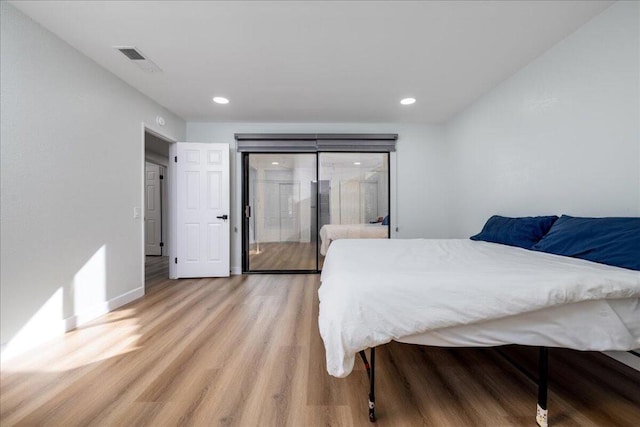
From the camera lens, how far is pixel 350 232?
4.22 m

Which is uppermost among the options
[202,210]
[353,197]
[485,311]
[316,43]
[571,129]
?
[316,43]

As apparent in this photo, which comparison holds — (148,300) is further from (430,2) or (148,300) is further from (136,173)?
(430,2)

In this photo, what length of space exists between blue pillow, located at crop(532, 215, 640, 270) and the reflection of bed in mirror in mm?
2432

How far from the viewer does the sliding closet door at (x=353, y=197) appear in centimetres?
425

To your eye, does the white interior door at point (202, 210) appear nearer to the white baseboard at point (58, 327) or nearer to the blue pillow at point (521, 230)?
the white baseboard at point (58, 327)

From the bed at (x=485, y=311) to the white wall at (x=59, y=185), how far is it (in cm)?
221

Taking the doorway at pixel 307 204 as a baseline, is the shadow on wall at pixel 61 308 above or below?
below

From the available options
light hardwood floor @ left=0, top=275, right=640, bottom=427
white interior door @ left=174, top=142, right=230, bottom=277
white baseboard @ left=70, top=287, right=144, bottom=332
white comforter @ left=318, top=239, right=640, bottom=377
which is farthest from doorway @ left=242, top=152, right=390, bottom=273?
white comforter @ left=318, top=239, right=640, bottom=377

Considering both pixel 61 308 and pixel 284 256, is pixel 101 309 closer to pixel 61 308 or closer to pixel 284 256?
Answer: pixel 61 308

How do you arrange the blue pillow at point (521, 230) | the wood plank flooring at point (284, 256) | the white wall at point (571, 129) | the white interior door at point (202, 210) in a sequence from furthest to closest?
the wood plank flooring at point (284, 256) → the white interior door at point (202, 210) → the blue pillow at point (521, 230) → the white wall at point (571, 129)

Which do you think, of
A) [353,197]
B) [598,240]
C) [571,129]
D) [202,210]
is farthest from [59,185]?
[571,129]

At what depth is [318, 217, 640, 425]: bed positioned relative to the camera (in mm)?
1094

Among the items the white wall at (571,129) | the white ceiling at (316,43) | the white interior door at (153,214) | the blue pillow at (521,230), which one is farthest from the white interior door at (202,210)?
the white wall at (571,129)

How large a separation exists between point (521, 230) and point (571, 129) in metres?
0.86
